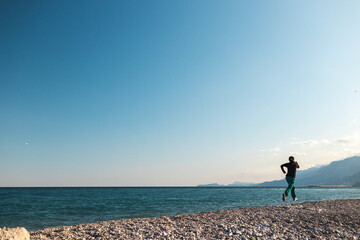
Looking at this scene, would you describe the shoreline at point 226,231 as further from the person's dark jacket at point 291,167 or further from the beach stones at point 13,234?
the person's dark jacket at point 291,167

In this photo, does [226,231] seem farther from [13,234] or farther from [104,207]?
[104,207]

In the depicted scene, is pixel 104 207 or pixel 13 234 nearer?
pixel 13 234

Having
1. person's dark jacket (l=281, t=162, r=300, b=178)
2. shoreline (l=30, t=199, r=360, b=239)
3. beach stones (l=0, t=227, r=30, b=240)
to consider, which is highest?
person's dark jacket (l=281, t=162, r=300, b=178)

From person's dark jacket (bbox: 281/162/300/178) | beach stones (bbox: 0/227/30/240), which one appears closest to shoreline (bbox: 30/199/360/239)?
beach stones (bbox: 0/227/30/240)

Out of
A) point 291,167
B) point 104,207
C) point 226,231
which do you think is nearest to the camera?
point 226,231

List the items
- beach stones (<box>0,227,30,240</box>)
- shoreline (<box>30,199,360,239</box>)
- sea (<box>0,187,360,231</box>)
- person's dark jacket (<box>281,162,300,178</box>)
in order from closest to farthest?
1. beach stones (<box>0,227,30,240</box>)
2. shoreline (<box>30,199,360,239</box>)
3. person's dark jacket (<box>281,162,300,178</box>)
4. sea (<box>0,187,360,231</box>)

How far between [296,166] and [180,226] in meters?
9.03

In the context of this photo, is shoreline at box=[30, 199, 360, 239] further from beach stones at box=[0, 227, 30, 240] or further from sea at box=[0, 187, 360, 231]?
sea at box=[0, 187, 360, 231]

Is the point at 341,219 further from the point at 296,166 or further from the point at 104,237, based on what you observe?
the point at 104,237

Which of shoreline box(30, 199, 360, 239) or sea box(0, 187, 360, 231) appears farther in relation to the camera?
sea box(0, 187, 360, 231)

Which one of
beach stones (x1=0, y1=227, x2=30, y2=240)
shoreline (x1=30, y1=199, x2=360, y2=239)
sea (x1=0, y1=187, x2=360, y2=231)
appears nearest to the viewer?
beach stones (x1=0, y1=227, x2=30, y2=240)

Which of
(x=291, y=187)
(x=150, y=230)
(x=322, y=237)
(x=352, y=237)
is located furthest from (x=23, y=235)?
(x=291, y=187)

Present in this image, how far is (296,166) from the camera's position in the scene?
16.1 m

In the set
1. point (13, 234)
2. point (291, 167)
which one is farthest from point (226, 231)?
point (13, 234)
